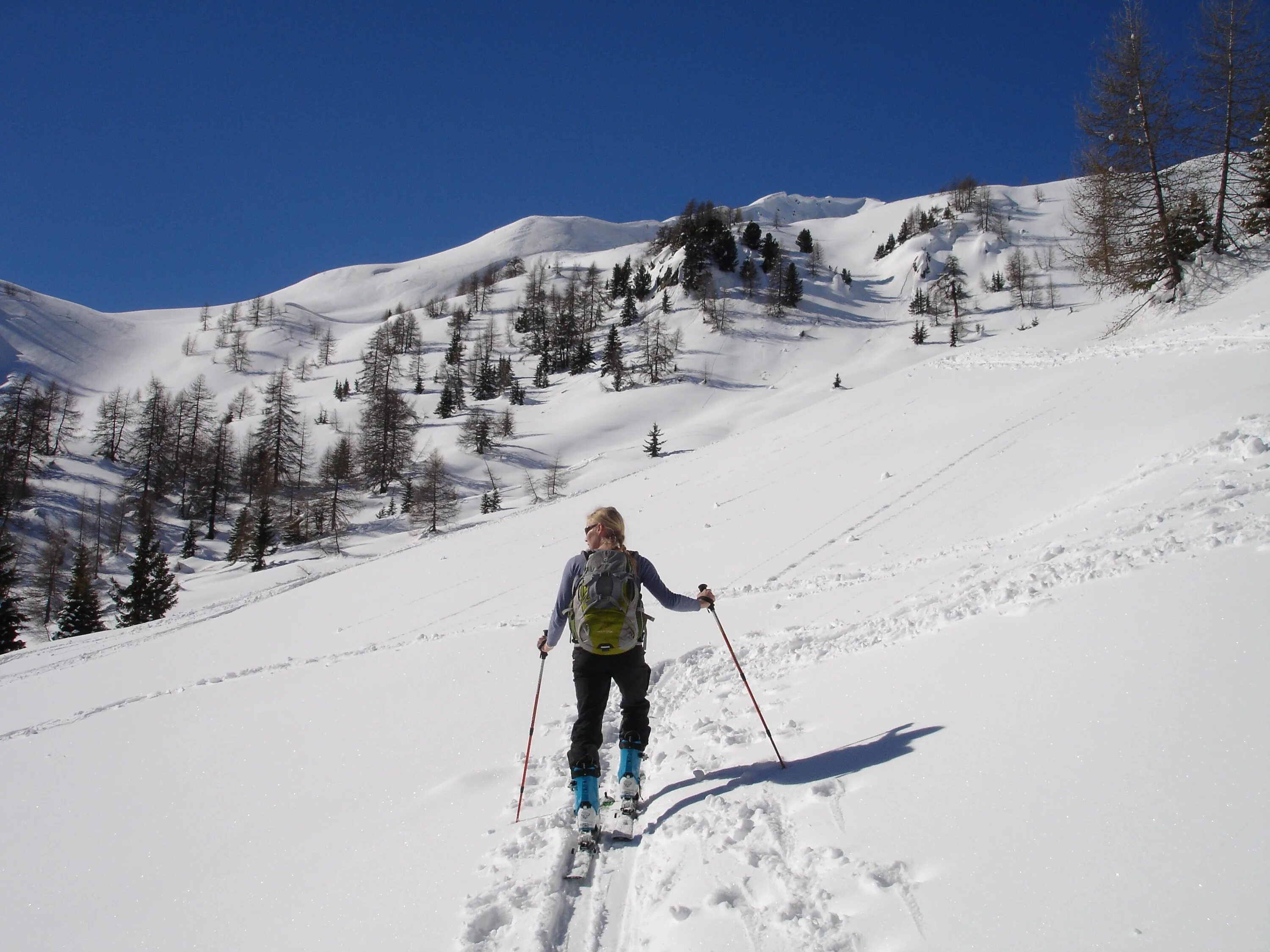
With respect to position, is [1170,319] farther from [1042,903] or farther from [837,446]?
[1042,903]

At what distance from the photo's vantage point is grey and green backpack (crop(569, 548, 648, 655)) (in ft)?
13.0

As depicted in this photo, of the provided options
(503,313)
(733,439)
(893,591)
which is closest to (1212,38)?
(733,439)

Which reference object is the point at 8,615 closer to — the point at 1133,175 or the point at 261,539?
the point at 261,539

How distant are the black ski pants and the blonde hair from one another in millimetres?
765

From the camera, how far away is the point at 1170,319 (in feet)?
60.7

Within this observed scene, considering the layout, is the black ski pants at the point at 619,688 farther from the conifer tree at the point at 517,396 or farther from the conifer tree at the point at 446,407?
the conifer tree at the point at 446,407

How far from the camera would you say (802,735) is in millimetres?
4340

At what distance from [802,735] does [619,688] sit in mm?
1430

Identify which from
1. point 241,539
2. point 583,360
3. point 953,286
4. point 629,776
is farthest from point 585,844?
point 953,286

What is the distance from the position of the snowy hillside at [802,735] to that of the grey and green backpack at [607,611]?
1.11 metres

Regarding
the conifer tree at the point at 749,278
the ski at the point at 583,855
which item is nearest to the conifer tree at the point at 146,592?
the ski at the point at 583,855

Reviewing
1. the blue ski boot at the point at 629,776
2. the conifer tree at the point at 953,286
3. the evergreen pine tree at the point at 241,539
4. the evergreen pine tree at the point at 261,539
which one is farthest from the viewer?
the conifer tree at the point at 953,286

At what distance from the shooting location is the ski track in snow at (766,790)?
2.75 metres

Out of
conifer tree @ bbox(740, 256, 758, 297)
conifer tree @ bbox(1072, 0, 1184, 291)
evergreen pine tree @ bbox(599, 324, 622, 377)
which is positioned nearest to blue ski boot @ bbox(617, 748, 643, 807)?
conifer tree @ bbox(1072, 0, 1184, 291)
